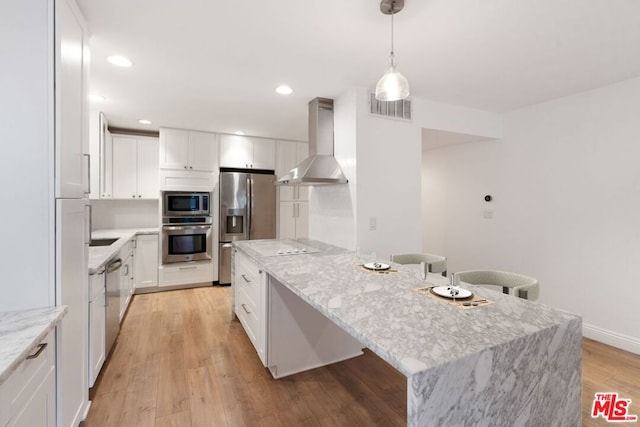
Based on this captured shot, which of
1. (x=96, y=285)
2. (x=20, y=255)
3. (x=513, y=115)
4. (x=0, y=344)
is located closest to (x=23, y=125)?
(x=20, y=255)

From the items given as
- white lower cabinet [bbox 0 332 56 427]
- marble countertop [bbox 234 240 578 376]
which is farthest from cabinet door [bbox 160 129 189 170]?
white lower cabinet [bbox 0 332 56 427]

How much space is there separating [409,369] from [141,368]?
238 centimetres

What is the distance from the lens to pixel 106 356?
7.64 ft

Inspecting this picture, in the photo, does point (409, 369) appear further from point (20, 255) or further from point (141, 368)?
point (141, 368)

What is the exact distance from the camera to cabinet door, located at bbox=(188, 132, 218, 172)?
14.4 ft

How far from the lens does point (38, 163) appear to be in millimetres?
1271

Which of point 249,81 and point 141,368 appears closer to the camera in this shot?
point 141,368

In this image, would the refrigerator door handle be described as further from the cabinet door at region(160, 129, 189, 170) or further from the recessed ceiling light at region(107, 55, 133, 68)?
the recessed ceiling light at region(107, 55, 133, 68)

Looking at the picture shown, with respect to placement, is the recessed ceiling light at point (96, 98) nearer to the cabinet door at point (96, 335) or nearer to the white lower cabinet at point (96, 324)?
the white lower cabinet at point (96, 324)

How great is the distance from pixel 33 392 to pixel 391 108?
306 centimetres

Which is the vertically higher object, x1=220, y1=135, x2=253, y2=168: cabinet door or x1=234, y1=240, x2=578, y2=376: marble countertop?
x1=220, y1=135, x2=253, y2=168: cabinet door

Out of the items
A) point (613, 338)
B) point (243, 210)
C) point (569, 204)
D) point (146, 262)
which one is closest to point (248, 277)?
point (243, 210)

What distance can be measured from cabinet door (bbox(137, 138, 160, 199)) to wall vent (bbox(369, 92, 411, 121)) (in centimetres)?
338

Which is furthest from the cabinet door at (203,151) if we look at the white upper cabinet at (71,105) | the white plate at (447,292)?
the white plate at (447,292)
